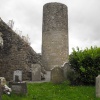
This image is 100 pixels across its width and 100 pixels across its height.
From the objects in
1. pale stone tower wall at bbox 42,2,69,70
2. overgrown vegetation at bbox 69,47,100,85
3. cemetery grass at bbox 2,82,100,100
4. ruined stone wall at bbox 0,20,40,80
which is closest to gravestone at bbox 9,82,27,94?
cemetery grass at bbox 2,82,100,100

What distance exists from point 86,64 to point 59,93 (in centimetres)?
301

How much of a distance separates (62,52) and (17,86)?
2174cm

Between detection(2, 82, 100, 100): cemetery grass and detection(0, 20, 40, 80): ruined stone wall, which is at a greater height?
detection(0, 20, 40, 80): ruined stone wall

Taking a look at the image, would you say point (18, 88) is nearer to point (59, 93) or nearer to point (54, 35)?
point (59, 93)

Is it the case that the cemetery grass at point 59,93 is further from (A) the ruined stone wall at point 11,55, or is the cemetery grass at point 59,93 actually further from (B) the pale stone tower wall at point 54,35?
(B) the pale stone tower wall at point 54,35

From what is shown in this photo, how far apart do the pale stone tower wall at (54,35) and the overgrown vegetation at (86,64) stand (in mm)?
17465

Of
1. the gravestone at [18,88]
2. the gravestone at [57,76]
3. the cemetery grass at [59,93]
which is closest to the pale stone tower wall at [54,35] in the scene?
the gravestone at [57,76]

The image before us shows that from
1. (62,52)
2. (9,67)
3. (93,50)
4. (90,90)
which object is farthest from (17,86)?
(62,52)

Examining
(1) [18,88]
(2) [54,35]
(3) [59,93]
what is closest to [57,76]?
(3) [59,93]

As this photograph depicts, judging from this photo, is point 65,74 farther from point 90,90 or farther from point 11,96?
point 11,96

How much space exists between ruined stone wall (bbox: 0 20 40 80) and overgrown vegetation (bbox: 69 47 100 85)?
474 cm

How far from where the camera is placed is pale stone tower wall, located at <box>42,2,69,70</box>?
111ft

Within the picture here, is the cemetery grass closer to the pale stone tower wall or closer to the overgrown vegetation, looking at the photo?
the overgrown vegetation

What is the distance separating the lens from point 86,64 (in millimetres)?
15781
